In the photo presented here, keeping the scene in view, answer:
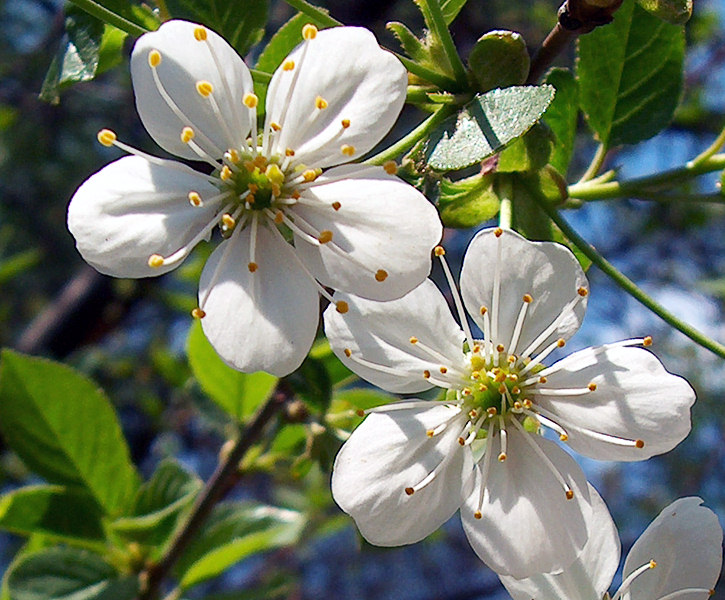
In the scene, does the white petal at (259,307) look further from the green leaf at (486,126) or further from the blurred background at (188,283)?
the blurred background at (188,283)

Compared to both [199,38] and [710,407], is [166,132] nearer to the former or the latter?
[199,38]

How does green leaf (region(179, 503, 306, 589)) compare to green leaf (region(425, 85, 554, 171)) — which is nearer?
green leaf (region(425, 85, 554, 171))

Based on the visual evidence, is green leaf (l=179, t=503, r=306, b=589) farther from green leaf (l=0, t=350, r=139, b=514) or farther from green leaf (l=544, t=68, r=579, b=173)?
green leaf (l=544, t=68, r=579, b=173)

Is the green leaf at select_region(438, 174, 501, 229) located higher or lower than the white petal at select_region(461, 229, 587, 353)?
higher

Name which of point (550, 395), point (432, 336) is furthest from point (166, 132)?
point (550, 395)

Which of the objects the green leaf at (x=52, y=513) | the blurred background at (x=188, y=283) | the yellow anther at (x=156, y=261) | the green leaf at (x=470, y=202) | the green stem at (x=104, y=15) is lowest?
the blurred background at (x=188, y=283)

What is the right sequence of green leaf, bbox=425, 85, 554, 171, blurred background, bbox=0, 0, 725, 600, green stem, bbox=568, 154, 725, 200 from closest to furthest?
green leaf, bbox=425, 85, 554, 171 < green stem, bbox=568, 154, 725, 200 < blurred background, bbox=0, 0, 725, 600

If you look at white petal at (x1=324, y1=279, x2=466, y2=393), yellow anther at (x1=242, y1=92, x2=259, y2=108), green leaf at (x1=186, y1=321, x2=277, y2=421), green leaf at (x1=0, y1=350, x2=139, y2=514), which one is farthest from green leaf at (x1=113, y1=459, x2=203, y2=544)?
yellow anther at (x1=242, y1=92, x2=259, y2=108)

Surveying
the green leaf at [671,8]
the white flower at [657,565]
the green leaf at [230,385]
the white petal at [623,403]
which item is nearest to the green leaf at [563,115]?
the green leaf at [671,8]
